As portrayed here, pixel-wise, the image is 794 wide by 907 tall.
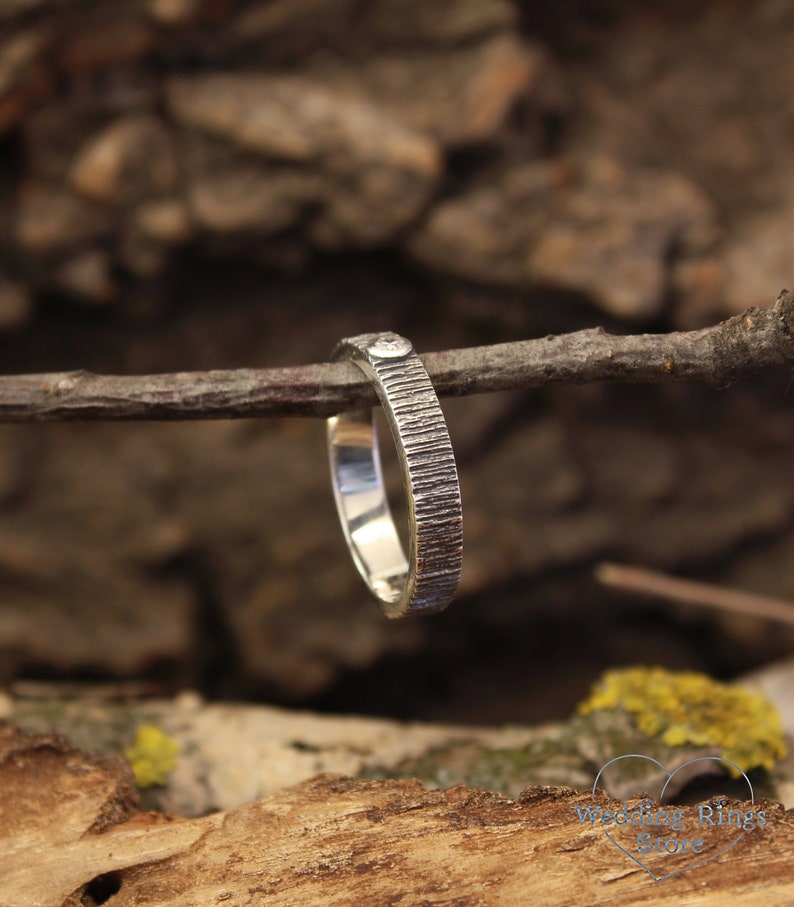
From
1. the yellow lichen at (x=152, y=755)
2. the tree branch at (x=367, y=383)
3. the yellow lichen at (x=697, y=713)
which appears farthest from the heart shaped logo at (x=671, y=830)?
the yellow lichen at (x=152, y=755)

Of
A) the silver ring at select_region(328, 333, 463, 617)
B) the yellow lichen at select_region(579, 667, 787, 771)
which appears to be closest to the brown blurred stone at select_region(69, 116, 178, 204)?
the silver ring at select_region(328, 333, 463, 617)

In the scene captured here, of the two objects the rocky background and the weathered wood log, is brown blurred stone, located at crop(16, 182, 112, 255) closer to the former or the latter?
the rocky background

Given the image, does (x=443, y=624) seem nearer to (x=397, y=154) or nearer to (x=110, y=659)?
(x=110, y=659)

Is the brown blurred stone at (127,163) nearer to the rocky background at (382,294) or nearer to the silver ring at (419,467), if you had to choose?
the rocky background at (382,294)

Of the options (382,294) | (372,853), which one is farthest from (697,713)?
(382,294)

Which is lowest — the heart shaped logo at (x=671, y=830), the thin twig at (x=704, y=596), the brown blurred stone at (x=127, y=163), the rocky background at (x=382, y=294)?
the heart shaped logo at (x=671, y=830)

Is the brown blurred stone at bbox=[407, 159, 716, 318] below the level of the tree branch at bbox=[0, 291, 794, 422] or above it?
above
